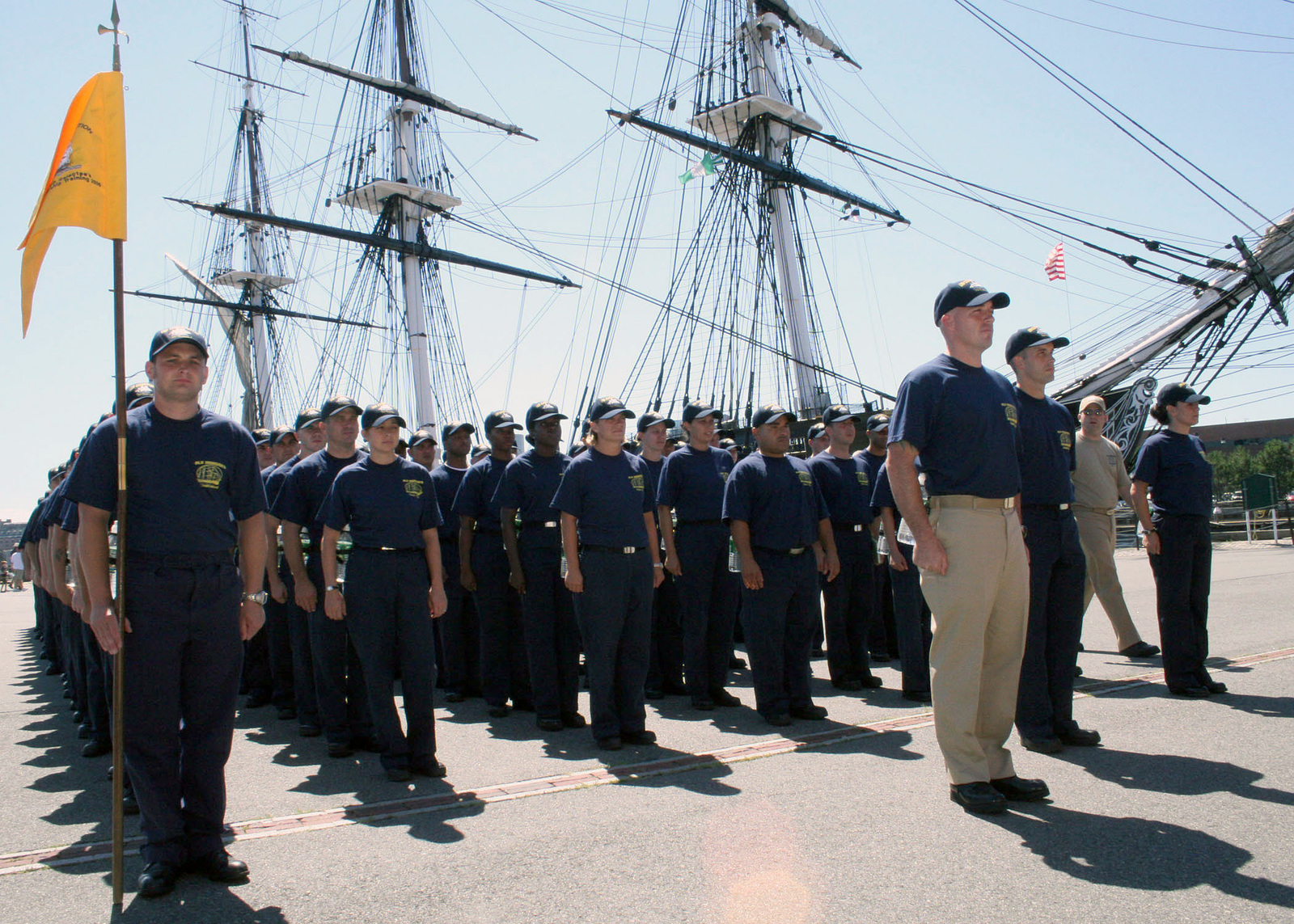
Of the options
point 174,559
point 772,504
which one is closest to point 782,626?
point 772,504

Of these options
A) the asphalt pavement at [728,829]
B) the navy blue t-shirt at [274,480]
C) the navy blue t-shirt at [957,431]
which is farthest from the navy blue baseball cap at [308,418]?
the navy blue t-shirt at [957,431]

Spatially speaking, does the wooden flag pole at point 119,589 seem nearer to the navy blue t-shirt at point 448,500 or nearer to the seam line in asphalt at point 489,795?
the seam line in asphalt at point 489,795

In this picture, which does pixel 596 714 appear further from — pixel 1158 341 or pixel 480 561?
pixel 1158 341

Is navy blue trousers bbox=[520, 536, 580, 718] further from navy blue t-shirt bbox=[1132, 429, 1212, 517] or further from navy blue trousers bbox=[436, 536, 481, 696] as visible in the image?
navy blue t-shirt bbox=[1132, 429, 1212, 517]

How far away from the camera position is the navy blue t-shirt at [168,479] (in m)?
3.59

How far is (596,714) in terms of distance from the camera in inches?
218

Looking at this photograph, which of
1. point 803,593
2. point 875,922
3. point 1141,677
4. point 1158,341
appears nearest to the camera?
point 875,922

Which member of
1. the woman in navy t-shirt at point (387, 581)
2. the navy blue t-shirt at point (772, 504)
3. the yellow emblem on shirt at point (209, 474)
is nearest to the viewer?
the yellow emblem on shirt at point (209, 474)

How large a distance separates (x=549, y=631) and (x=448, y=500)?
2036mm

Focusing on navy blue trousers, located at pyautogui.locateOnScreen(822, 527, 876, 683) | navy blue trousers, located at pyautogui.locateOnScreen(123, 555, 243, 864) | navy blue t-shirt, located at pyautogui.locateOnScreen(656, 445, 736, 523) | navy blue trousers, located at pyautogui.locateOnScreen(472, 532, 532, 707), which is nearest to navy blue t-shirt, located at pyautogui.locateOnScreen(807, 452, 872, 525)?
navy blue trousers, located at pyautogui.locateOnScreen(822, 527, 876, 683)

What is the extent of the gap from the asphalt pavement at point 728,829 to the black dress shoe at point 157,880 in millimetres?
46

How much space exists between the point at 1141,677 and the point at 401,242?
1133 inches

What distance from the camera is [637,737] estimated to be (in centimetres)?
560

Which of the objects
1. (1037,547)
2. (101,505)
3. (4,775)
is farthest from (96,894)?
(1037,547)
